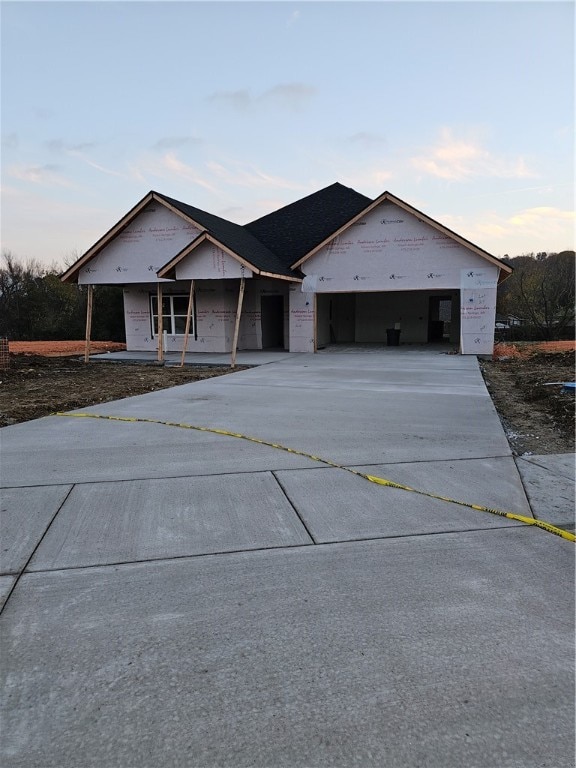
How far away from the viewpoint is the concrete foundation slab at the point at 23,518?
125 inches

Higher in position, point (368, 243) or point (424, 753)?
point (368, 243)

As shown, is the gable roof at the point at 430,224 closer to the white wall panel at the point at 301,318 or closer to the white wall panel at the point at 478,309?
the white wall panel at the point at 478,309

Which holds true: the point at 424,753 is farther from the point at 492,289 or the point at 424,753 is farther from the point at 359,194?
the point at 359,194

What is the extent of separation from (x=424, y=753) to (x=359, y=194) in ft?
84.8

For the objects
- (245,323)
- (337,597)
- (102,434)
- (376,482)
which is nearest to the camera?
(337,597)

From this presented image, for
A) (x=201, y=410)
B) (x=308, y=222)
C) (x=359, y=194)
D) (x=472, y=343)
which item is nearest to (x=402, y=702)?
(x=201, y=410)

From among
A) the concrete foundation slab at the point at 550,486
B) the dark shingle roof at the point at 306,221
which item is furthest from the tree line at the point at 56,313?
the concrete foundation slab at the point at 550,486

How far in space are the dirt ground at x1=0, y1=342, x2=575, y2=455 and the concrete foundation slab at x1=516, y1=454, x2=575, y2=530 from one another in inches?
20.2

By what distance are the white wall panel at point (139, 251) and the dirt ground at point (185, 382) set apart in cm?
333

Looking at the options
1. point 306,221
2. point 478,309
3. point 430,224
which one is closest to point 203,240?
point 430,224

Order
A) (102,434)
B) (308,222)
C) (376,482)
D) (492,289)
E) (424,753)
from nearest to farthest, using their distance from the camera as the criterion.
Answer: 1. (424,753)
2. (376,482)
3. (102,434)
4. (492,289)
5. (308,222)

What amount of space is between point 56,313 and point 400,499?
3765 cm

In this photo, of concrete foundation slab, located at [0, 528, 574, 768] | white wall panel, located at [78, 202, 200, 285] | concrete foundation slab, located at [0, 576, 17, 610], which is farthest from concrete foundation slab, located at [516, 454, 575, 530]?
white wall panel, located at [78, 202, 200, 285]

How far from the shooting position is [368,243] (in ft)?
58.2
